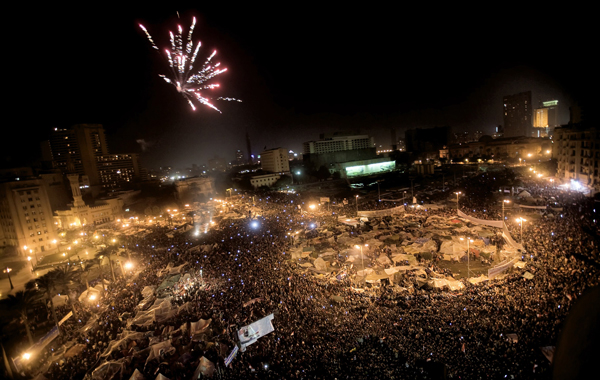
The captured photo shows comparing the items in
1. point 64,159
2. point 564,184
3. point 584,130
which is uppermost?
point 64,159

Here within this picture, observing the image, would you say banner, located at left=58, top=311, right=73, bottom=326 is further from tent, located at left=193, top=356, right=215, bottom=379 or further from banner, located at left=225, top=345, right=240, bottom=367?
banner, located at left=225, top=345, right=240, bottom=367

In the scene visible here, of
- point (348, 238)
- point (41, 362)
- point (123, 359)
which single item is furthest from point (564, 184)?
point (41, 362)

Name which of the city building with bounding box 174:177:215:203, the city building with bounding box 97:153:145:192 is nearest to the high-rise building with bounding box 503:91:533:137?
the city building with bounding box 174:177:215:203

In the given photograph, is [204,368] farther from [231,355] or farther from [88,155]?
[88,155]

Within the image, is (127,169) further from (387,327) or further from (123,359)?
(387,327)

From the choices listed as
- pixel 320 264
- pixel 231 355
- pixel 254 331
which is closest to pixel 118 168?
pixel 320 264
